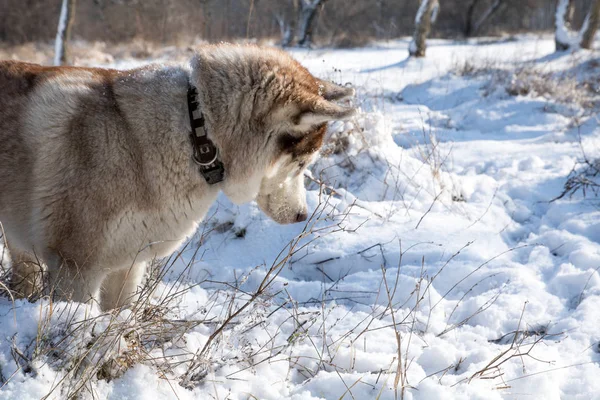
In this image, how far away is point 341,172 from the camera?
4.80m

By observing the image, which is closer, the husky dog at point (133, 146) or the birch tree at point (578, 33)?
the husky dog at point (133, 146)

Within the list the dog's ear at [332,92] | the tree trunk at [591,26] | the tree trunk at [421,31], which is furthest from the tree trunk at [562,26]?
the dog's ear at [332,92]

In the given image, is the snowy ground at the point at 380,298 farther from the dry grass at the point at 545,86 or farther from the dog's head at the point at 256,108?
the dry grass at the point at 545,86

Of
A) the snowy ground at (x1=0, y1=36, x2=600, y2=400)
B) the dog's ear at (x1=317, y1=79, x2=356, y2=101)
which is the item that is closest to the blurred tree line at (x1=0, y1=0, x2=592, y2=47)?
the snowy ground at (x1=0, y1=36, x2=600, y2=400)

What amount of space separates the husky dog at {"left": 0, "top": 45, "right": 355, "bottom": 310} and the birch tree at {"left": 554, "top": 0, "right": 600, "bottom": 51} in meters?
14.9

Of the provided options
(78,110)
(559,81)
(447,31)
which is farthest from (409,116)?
(447,31)

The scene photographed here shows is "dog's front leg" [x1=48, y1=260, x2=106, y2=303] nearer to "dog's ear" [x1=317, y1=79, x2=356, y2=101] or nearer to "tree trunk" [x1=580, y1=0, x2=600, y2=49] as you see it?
"dog's ear" [x1=317, y1=79, x2=356, y2=101]

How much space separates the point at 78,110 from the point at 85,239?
1.90 ft

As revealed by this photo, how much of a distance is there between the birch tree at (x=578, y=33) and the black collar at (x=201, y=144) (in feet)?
49.5

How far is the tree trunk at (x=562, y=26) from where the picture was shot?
14.7m

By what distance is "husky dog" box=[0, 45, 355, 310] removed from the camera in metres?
2.18

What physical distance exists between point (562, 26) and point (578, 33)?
50cm

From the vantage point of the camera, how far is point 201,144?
2.29 meters

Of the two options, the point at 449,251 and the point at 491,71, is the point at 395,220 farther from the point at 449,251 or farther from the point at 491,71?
the point at 491,71
